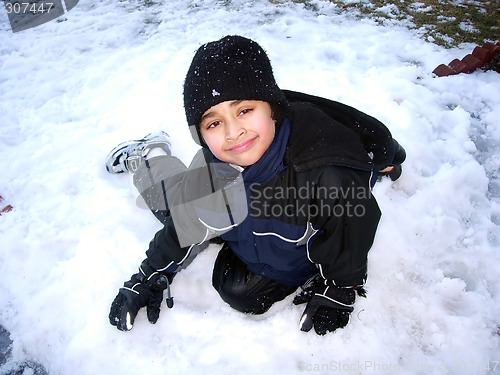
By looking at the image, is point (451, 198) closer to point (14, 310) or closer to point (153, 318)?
point (153, 318)

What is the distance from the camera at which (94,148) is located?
252 cm

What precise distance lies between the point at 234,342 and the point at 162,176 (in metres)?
0.99

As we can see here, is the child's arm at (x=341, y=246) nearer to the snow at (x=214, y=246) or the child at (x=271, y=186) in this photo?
the child at (x=271, y=186)

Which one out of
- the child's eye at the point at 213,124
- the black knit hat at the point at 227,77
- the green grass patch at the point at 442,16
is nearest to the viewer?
the black knit hat at the point at 227,77

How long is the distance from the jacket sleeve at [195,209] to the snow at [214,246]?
0.90 ft

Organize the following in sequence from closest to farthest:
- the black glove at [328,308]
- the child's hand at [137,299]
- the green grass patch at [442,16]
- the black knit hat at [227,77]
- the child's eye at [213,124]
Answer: the black knit hat at [227,77], the child's eye at [213,124], the black glove at [328,308], the child's hand at [137,299], the green grass patch at [442,16]

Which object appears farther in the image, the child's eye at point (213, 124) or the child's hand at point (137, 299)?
the child's hand at point (137, 299)

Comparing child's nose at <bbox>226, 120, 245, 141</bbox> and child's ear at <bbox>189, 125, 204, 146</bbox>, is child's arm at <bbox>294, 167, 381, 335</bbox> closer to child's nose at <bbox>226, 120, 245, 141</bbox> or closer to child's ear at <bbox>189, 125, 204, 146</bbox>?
child's nose at <bbox>226, 120, 245, 141</bbox>

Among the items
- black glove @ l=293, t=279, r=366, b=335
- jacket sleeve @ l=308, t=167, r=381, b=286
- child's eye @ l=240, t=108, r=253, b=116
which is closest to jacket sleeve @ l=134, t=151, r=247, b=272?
child's eye @ l=240, t=108, r=253, b=116

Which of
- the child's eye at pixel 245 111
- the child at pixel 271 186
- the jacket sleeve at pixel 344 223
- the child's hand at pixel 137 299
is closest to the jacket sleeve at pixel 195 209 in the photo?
the child at pixel 271 186

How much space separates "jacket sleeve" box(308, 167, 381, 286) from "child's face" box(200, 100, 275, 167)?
0.26 meters

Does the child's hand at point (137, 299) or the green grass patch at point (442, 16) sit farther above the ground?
the green grass patch at point (442, 16)

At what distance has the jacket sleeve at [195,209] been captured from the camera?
1.41 meters

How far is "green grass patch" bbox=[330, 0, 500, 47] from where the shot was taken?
3045mm
